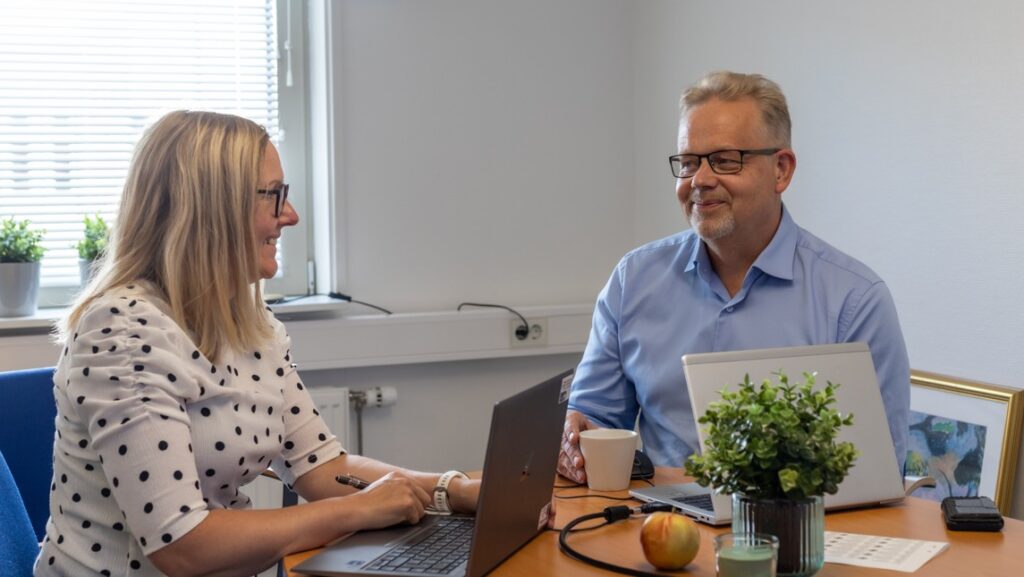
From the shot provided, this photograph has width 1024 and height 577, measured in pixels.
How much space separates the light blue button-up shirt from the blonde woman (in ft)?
2.05

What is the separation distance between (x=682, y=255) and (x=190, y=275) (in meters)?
1.09

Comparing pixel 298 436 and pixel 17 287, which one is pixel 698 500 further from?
pixel 17 287

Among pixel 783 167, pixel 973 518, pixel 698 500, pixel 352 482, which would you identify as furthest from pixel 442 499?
pixel 783 167

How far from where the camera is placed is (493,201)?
3.53 meters

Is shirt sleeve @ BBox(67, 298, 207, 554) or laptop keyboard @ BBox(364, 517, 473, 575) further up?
shirt sleeve @ BBox(67, 298, 207, 554)

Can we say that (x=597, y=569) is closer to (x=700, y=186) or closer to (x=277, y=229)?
(x=277, y=229)

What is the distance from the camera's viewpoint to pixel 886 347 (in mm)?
2086

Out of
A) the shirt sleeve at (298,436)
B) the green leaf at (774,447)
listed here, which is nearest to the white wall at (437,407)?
the shirt sleeve at (298,436)

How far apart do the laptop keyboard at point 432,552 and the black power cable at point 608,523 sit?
14 cm

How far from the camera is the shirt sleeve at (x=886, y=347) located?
6.72 feet

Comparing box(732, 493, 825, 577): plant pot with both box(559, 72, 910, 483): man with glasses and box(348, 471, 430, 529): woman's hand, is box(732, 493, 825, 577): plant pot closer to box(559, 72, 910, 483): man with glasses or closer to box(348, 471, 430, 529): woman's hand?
box(348, 471, 430, 529): woman's hand

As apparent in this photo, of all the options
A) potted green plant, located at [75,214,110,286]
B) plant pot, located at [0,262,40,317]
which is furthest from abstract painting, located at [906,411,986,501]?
plant pot, located at [0,262,40,317]

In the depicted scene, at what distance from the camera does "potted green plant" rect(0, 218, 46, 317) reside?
2961 millimetres

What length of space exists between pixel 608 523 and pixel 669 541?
0.83 ft
